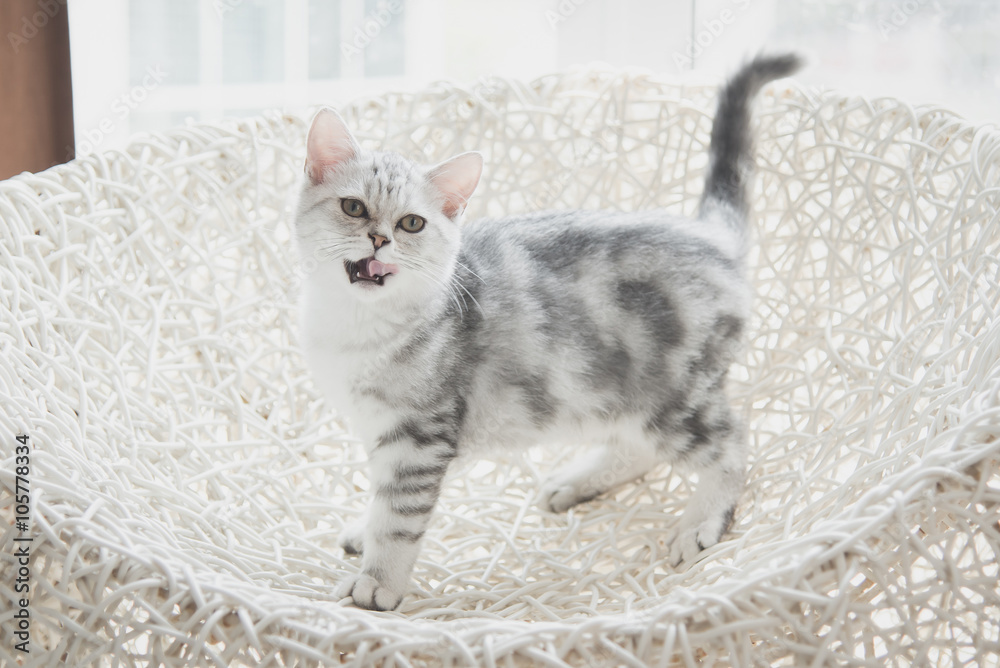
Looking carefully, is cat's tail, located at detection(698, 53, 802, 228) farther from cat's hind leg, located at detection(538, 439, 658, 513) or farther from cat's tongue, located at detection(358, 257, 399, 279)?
cat's tongue, located at detection(358, 257, 399, 279)

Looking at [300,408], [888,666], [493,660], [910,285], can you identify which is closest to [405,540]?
[493,660]

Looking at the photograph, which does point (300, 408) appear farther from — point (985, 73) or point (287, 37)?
point (985, 73)

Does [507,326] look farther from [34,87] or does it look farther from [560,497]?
[34,87]

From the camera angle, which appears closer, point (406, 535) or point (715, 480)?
point (406, 535)

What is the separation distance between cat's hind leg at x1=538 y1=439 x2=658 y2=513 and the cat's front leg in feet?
1.26

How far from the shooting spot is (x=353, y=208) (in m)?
1.25

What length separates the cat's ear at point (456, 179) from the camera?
Answer: 1290mm

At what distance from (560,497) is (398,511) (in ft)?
1.45

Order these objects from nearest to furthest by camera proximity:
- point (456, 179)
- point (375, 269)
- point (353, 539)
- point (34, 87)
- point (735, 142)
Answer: point (375, 269), point (456, 179), point (353, 539), point (735, 142), point (34, 87)

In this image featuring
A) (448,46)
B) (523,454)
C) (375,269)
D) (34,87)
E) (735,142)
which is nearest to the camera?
(375,269)

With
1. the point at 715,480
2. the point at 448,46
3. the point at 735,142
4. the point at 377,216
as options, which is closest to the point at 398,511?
the point at 377,216

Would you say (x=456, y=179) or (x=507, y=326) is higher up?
(x=456, y=179)

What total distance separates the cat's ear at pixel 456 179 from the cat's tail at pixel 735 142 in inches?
20.7

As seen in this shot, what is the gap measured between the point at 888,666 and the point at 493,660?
18.5 inches
